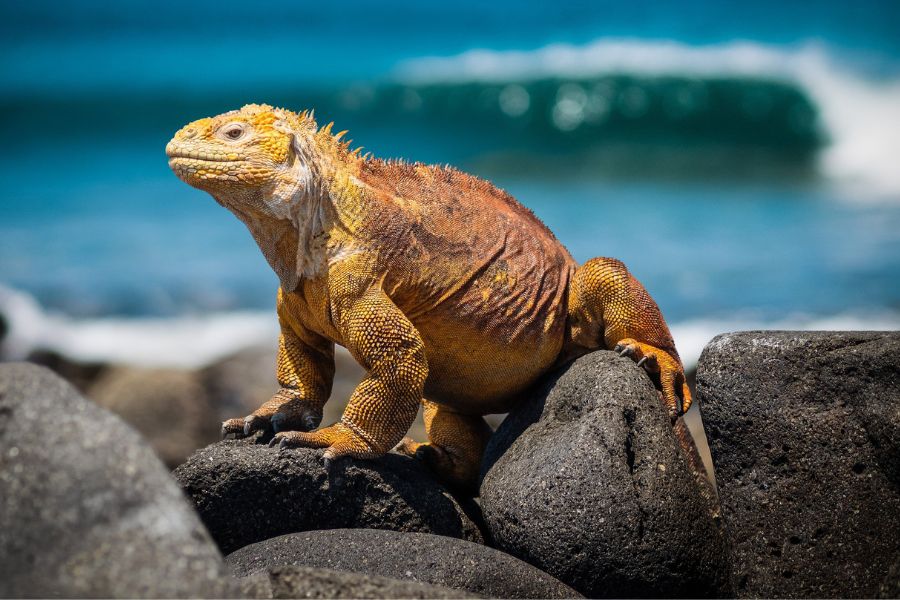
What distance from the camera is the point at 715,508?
6066 millimetres

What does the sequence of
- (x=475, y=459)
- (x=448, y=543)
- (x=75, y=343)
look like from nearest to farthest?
(x=448, y=543), (x=475, y=459), (x=75, y=343)

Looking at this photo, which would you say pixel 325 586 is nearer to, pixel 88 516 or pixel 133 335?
pixel 88 516

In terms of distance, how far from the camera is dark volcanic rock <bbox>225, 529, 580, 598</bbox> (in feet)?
17.5

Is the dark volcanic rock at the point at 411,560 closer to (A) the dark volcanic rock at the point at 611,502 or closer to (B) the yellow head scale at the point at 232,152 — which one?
(A) the dark volcanic rock at the point at 611,502

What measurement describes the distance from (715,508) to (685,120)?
2318 cm

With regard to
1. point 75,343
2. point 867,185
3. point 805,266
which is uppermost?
point 867,185

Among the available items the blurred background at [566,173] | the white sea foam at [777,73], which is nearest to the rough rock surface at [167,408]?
the blurred background at [566,173]

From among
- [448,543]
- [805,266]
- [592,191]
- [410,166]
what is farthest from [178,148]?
[592,191]

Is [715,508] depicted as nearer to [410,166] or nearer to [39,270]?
[410,166]

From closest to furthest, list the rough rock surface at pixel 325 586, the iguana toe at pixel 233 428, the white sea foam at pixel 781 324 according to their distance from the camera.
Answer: the rough rock surface at pixel 325 586, the iguana toe at pixel 233 428, the white sea foam at pixel 781 324

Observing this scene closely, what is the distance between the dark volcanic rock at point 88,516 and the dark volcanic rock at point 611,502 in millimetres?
2239

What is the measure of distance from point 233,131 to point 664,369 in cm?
289

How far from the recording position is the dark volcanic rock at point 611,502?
5.48 meters

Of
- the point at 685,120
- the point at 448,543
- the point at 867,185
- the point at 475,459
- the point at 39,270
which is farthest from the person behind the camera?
the point at 685,120
